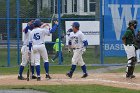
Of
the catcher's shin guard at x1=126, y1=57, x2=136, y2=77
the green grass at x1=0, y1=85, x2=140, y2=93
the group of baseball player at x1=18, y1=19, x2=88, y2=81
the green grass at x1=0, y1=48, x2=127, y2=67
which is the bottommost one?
the green grass at x1=0, y1=48, x2=127, y2=67

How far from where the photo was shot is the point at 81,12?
27078 millimetres

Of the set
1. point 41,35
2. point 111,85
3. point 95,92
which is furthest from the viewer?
point 41,35

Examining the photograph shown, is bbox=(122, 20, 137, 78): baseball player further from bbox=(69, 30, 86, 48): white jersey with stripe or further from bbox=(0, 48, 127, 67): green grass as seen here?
bbox=(0, 48, 127, 67): green grass

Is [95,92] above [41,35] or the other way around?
the other way around

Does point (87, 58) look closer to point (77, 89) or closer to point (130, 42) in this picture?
point (130, 42)

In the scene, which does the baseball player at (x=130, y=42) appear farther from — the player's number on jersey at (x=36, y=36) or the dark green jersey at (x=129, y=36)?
the player's number on jersey at (x=36, y=36)

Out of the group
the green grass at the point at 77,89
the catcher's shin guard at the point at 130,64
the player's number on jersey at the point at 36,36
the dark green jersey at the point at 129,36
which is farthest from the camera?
the catcher's shin guard at the point at 130,64

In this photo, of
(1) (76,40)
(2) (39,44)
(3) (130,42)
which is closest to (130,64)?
(3) (130,42)

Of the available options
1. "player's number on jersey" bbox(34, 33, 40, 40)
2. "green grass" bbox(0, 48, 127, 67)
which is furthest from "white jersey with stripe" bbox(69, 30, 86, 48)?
"green grass" bbox(0, 48, 127, 67)

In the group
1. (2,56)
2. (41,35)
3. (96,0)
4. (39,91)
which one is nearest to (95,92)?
(39,91)

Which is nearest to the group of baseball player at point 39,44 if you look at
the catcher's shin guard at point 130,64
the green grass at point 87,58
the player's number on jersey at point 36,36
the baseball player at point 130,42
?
the player's number on jersey at point 36,36

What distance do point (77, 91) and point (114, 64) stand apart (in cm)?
1286

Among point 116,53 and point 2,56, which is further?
point 2,56

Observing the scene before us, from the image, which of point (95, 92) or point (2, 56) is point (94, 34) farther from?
point (95, 92)
